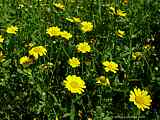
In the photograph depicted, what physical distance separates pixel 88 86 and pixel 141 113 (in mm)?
416

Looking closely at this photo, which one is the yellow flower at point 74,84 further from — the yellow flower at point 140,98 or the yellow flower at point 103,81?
the yellow flower at point 140,98

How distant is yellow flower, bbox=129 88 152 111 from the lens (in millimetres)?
2584

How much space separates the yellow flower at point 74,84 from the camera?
2.67 meters

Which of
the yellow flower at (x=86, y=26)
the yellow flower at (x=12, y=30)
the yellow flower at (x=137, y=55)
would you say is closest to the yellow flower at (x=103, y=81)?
the yellow flower at (x=137, y=55)

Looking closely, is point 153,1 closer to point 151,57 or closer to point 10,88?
point 151,57

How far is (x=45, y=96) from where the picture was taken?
2.66 metres

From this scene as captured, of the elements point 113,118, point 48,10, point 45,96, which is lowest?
point 113,118

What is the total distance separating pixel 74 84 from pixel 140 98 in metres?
0.42

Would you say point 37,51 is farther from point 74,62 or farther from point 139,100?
point 139,100

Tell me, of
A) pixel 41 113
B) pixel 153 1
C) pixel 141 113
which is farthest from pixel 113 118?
pixel 153 1

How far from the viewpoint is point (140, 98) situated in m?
2.65

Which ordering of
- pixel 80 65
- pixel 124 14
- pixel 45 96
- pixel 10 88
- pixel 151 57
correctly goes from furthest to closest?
1. pixel 124 14
2. pixel 151 57
3. pixel 80 65
4. pixel 10 88
5. pixel 45 96

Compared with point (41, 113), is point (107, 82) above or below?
above

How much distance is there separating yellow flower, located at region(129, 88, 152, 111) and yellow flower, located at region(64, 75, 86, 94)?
0.32 meters
